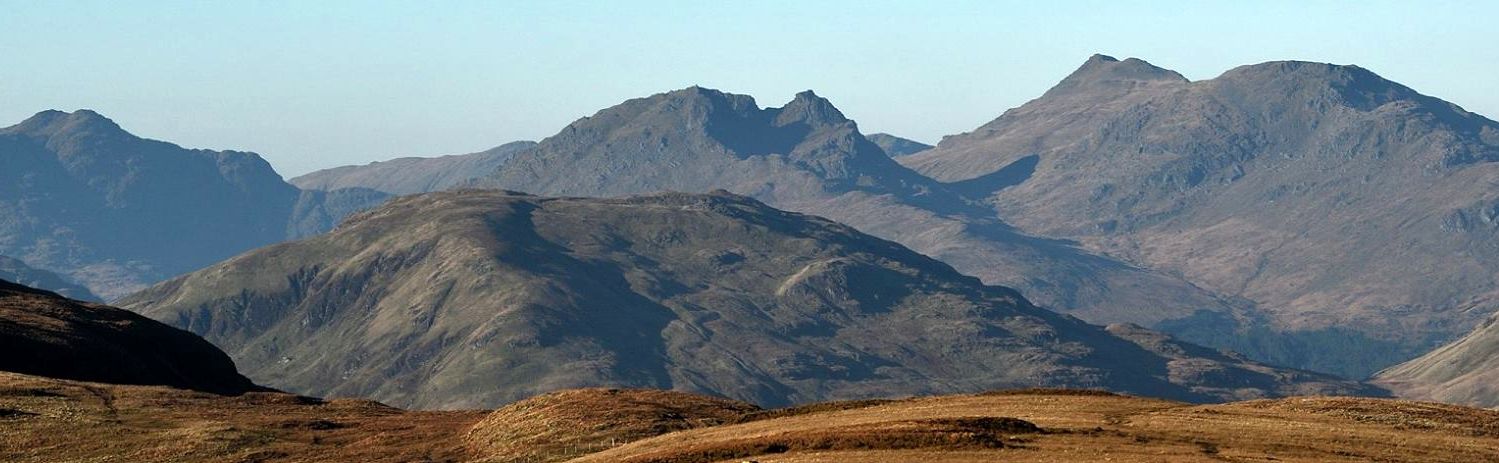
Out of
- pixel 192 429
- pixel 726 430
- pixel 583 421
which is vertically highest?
pixel 726 430

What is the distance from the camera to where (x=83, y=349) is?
7018 inches

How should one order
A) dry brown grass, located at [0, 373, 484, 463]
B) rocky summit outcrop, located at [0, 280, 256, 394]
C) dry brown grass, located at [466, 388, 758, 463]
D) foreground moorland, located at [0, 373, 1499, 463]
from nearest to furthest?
foreground moorland, located at [0, 373, 1499, 463] → dry brown grass, located at [466, 388, 758, 463] → dry brown grass, located at [0, 373, 484, 463] → rocky summit outcrop, located at [0, 280, 256, 394]

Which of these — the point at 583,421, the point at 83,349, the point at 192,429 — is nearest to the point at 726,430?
the point at 583,421

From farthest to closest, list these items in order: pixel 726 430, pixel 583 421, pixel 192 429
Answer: pixel 192 429 → pixel 583 421 → pixel 726 430

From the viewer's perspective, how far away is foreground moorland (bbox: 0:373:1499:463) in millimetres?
98375

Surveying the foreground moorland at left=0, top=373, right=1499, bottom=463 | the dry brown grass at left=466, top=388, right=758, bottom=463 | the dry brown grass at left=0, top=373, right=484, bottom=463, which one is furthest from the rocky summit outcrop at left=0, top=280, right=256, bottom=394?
the dry brown grass at left=466, top=388, right=758, bottom=463

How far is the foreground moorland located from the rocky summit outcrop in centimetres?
2546

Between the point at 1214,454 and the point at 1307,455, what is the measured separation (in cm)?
538

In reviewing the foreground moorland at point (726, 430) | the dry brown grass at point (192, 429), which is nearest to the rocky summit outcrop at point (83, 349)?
the dry brown grass at point (192, 429)

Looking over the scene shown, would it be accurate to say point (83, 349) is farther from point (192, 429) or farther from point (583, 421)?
point (583, 421)

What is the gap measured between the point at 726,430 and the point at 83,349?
9364cm

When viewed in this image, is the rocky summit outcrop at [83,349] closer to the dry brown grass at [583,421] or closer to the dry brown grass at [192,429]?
the dry brown grass at [192,429]

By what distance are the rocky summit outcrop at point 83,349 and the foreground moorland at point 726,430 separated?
83.5 feet

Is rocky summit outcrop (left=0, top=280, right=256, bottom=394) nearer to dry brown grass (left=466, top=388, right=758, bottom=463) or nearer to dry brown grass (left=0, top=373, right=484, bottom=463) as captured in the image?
dry brown grass (left=0, top=373, right=484, bottom=463)
